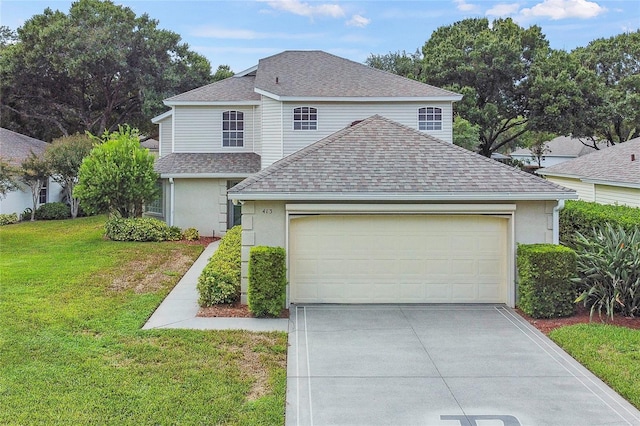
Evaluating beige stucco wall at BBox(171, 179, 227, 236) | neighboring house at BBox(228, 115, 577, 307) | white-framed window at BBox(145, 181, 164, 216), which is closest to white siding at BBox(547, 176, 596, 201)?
neighboring house at BBox(228, 115, 577, 307)

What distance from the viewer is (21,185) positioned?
24828 mm

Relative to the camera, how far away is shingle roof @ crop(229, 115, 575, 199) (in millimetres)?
10422

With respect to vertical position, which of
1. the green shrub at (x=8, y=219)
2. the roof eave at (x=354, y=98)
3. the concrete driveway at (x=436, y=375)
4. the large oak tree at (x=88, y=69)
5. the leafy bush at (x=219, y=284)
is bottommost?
the concrete driveway at (x=436, y=375)

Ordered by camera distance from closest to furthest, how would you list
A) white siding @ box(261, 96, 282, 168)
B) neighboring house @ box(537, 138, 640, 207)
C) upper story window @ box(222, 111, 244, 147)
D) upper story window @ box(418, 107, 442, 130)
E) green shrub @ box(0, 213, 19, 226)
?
1. neighboring house @ box(537, 138, 640, 207)
2. white siding @ box(261, 96, 282, 168)
3. upper story window @ box(418, 107, 442, 130)
4. upper story window @ box(222, 111, 244, 147)
5. green shrub @ box(0, 213, 19, 226)

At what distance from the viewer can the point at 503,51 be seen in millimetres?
35625

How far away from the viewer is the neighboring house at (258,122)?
19.9 metres

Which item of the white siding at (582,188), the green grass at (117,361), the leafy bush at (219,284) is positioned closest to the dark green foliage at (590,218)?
the white siding at (582,188)

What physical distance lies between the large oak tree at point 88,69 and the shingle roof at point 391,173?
26.5m

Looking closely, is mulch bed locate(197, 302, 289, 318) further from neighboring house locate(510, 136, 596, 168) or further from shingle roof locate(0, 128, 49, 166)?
neighboring house locate(510, 136, 596, 168)

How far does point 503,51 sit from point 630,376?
32.9 m

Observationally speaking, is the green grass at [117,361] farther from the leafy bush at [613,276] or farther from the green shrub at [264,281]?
the leafy bush at [613,276]

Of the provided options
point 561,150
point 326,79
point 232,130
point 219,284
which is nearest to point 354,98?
point 326,79

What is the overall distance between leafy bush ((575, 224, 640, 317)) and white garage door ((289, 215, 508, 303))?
1.60m

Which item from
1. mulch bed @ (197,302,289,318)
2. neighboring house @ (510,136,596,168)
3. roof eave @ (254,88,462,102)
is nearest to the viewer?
mulch bed @ (197,302,289,318)
